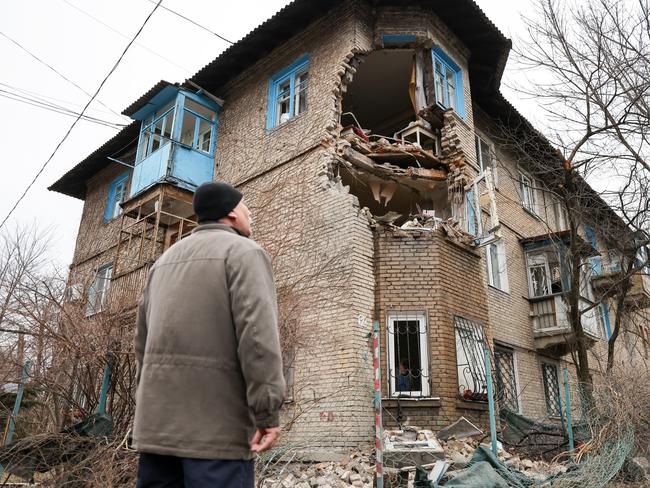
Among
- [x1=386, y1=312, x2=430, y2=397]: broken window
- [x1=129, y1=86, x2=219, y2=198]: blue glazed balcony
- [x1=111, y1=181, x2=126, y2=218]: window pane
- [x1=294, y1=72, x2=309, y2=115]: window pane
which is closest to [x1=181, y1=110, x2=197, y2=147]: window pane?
[x1=129, y1=86, x2=219, y2=198]: blue glazed balcony

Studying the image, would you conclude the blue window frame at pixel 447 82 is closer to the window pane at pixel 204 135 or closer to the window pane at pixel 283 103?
the window pane at pixel 283 103

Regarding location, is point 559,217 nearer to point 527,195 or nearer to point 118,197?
point 527,195

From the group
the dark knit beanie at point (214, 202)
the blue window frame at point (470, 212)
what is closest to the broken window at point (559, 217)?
the blue window frame at point (470, 212)

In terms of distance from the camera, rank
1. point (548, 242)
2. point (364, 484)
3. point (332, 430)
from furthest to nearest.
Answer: point (548, 242)
point (332, 430)
point (364, 484)

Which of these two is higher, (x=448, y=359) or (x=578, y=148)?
(x=578, y=148)

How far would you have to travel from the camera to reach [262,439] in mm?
1933

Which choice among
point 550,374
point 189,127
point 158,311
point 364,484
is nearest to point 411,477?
point 364,484

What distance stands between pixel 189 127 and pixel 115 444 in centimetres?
1137

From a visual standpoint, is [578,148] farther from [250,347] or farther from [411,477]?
[250,347]

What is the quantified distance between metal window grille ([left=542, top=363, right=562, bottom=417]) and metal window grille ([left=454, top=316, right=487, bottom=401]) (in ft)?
13.8

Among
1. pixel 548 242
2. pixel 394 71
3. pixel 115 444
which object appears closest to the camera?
pixel 115 444

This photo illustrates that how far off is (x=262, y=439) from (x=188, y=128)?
13.8 meters

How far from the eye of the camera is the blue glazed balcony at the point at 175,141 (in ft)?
42.4

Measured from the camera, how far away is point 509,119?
582 inches
